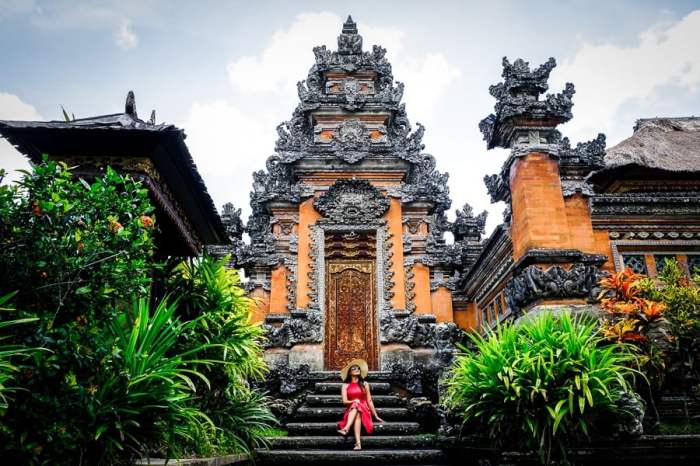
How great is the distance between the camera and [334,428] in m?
7.60

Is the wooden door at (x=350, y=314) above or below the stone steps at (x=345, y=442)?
above

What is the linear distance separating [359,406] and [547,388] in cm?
314

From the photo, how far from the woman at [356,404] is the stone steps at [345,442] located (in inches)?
6.5

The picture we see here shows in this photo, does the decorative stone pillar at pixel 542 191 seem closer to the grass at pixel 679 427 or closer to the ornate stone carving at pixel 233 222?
the grass at pixel 679 427

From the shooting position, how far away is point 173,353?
Result: 4926mm

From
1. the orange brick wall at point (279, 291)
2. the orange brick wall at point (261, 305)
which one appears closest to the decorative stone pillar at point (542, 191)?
the orange brick wall at point (279, 291)

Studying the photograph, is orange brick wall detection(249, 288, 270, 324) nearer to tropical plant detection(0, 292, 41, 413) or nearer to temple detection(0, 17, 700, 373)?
temple detection(0, 17, 700, 373)

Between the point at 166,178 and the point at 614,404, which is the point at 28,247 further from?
the point at 614,404

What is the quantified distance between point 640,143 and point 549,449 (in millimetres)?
8979

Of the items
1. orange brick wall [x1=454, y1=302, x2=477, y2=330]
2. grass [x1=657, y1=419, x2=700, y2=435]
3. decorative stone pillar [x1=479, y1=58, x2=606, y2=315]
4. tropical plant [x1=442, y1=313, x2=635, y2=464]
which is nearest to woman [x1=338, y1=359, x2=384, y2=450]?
tropical plant [x1=442, y1=313, x2=635, y2=464]

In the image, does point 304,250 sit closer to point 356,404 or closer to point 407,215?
point 407,215

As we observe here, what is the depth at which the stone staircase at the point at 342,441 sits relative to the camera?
242 inches

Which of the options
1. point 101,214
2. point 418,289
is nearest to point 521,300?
point 418,289

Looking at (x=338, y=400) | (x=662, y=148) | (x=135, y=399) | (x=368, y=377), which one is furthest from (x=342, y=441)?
(x=662, y=148)
